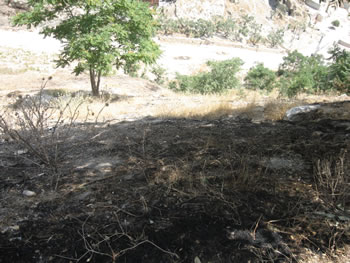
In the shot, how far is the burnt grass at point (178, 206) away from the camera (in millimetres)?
1689

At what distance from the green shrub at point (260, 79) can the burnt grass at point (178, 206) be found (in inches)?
955

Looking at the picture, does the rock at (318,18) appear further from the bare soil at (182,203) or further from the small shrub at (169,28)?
the bare soil at (182,203)

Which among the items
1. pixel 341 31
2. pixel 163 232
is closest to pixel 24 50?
pixel 163 232

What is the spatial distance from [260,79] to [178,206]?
2723cm

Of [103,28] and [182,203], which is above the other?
[103,28]

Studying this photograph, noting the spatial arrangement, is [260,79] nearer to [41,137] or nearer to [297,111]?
[297,111]

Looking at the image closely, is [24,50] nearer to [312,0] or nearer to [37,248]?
[37,248]

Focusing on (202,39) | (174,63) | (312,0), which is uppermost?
(312,0)

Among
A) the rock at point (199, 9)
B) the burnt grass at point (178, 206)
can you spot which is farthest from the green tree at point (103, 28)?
the rock at point (199, 9)

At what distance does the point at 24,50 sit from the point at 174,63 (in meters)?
16.7

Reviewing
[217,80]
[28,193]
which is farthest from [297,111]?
[217,80]

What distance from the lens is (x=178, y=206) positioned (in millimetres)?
2109

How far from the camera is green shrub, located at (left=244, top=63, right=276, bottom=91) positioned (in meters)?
26.3

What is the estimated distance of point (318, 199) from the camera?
215 centimetres
